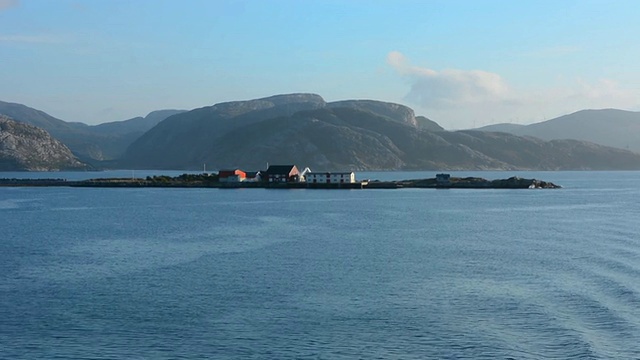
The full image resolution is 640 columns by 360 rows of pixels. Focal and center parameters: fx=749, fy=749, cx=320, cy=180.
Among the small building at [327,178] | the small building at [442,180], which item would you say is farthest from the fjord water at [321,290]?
the small building at [442,180]

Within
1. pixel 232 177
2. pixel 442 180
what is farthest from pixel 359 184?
pixel 232 177

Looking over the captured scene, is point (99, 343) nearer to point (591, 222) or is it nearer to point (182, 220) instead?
point (182, 220)

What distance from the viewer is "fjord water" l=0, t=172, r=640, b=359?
21125 millimetres

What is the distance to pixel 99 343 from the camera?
21.2 metres

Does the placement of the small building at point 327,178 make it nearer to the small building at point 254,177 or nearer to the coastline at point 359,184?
the coastline at point 359,184

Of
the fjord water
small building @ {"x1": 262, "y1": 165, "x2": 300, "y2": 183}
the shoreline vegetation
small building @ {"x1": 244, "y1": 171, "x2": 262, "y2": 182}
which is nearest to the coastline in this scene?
the shoreline vegetation

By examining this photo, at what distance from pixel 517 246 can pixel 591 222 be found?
1725 cm

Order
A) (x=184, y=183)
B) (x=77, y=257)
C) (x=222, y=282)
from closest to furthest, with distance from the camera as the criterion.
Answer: (x=222, y=282) < (x=77, y=257) < (x=184, y=183)

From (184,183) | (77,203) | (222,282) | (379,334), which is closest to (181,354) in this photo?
(379,334)

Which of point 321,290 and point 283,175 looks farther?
point 283,175

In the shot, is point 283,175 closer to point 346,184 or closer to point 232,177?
point 232,177

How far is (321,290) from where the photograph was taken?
2834cm

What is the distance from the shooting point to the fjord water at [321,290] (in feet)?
69.3

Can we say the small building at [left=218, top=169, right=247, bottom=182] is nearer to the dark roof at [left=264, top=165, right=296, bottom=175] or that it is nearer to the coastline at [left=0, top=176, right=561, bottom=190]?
the coastline at [left=0, top=176, right=561, bottom=190]
